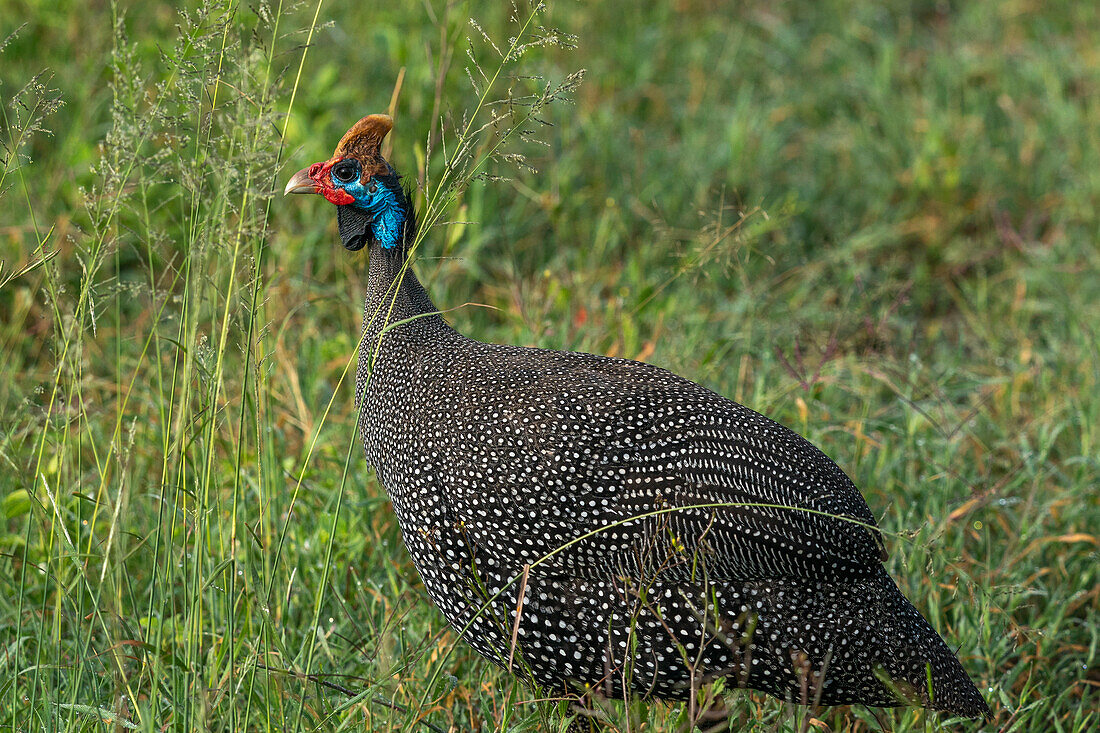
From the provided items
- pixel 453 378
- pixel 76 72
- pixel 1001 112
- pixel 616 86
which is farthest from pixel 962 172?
pixel 76 72

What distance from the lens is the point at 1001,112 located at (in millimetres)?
6277

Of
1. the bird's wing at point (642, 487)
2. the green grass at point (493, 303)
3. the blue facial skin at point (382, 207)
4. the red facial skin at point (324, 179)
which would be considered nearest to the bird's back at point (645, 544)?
the bird's wing at point (642, 487)

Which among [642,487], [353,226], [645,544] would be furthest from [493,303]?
[645,544]

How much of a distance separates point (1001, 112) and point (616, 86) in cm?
212

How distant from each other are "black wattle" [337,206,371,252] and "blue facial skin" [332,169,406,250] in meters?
0.02

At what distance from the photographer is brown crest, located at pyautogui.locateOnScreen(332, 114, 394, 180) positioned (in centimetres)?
284

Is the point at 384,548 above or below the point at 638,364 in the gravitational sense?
below

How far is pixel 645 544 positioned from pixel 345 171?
1199 mm

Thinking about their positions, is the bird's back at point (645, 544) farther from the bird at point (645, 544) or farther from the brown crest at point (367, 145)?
the brown crest at point (367, 145)

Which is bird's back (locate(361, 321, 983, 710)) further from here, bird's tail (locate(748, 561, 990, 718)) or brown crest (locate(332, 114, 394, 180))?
brown crest (locate(332, 114, 394, 180))

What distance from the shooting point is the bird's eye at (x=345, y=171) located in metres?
2.84

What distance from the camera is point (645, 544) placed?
7.89 feet

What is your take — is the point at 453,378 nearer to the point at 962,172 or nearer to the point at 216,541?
the point at 216,541

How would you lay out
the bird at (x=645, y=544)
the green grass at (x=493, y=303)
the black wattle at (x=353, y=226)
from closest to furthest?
the green grass at (x=493, y=303) → the bird at (x=645, y=544) → the black wattle at (x=353, y=226)
